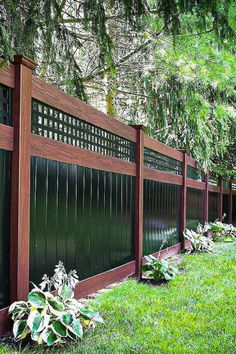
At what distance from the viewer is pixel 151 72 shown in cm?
618

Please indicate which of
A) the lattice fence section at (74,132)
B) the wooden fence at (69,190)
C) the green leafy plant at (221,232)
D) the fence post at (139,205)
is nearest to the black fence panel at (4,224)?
the wooden fence at (69,190)

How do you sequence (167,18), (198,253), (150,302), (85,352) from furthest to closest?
(198,253), (150,302), (167,18), (85,352)

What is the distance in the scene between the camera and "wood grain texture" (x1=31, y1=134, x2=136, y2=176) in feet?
10.6

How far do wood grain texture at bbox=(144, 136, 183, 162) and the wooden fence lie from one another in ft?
0.08

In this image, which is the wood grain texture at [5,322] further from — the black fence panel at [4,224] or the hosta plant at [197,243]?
the hosta plant at [197,243]

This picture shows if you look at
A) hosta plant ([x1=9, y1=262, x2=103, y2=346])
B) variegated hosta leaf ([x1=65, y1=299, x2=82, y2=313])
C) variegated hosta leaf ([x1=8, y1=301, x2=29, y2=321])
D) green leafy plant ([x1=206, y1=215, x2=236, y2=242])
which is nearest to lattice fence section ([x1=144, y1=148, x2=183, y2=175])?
green leafy plant ([x1=206, y1=215, x2=236, y2=242])

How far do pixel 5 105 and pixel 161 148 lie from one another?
4.05 m

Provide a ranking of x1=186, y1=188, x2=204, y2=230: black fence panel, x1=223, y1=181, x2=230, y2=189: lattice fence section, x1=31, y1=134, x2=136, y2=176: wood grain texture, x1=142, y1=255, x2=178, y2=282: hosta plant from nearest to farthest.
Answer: x1=31, y1=134, x2=136, y2=176: wood grain texture, x1=142, y1=255, x2=178, y2=282: hosta plant, x1=186, y1=188, x2=204, y2=230: black fence panel, x1=223, y1=181, x2=230, y2=189: lattice fence section

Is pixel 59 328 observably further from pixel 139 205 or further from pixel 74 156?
pixel 139 205

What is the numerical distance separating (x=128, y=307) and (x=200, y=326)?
0.69 meters

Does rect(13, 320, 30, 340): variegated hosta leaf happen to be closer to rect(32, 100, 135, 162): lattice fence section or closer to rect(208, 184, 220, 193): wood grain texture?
rect(32, 100, 135, 162): lattice fence section

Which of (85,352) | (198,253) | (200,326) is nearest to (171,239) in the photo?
(198,253)

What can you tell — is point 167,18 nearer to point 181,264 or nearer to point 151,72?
point 151,72

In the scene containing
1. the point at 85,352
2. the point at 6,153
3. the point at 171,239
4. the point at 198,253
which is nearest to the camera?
the point at 85,352
